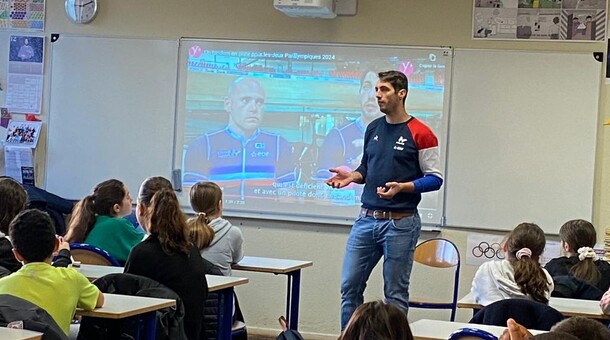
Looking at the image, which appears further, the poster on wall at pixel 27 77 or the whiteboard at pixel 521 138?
the poster on wall at pixel 27 77

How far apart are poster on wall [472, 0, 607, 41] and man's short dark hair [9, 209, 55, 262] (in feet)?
12.0

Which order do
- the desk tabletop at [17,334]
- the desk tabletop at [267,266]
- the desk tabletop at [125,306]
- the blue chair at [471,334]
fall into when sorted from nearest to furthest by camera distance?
the desk tabletop at [17,334], the blue chair at [471,334], the desk tabletop at [125,306], the desk tabletop at [267,266]

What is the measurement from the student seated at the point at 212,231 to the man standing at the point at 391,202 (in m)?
0.65

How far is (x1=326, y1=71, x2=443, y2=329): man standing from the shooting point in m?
4.41

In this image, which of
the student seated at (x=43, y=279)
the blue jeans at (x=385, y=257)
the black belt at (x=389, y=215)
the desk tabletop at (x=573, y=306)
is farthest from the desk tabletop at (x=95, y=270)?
the desk tabletop at (x=573, y=306)

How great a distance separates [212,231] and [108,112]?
235 cm

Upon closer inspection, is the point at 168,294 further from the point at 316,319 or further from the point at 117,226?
the point at 316,319

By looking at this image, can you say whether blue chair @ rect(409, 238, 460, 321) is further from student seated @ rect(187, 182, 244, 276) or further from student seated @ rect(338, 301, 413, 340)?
student seated @ rect(338, 301, 413, 340)

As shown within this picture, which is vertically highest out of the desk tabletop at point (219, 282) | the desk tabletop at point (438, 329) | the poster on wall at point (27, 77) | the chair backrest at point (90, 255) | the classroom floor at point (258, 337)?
the poster on wall at point (27, 77)

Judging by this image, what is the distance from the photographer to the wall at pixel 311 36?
6062mm

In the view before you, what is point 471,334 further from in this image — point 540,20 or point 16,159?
point 16,159

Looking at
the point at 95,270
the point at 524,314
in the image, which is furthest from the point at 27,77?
the point at 524,314

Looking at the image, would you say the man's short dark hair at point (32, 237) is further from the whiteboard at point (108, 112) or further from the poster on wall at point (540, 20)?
the poster on wall at point (540, 20)

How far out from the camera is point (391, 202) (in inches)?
174
